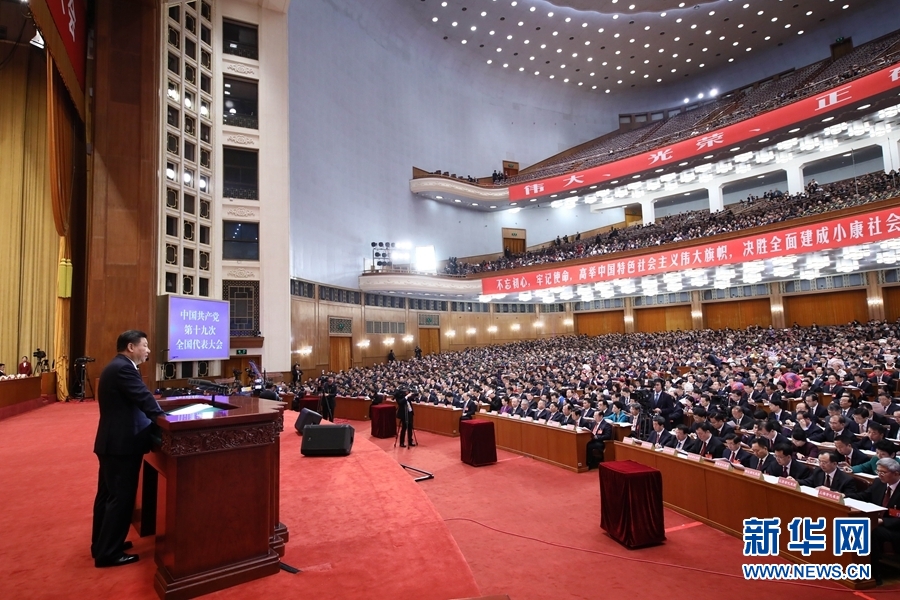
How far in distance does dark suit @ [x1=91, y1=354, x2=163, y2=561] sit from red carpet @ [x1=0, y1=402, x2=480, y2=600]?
0.59 ft

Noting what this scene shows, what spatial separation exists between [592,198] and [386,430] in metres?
19.7

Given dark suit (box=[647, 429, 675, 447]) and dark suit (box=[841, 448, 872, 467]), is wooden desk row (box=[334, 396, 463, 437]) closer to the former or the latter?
dark suit (box=[647, 429, 675, 447])

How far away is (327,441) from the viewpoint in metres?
5.56

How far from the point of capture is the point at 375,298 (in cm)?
2222

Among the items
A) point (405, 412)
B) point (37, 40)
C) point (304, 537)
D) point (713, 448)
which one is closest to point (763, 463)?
point (713, 448)

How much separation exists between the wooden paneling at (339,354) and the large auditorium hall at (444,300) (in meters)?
0.13

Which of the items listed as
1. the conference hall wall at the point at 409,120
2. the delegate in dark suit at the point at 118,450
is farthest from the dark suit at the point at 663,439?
the conference hall wall at the point at 409,120

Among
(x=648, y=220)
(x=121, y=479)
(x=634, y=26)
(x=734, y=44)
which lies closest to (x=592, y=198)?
(x=648, y=220)

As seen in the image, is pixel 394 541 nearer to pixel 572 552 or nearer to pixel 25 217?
pixel 572 552

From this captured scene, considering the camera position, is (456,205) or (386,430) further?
(456,205)

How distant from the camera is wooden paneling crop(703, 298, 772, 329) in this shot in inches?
862

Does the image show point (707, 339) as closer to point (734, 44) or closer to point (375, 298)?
point (375, 298)

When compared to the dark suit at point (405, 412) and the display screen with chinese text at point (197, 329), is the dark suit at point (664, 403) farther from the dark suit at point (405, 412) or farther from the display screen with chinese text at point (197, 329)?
the display screen with chinese text at point (197, 329)

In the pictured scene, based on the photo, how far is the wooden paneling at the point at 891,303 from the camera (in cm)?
1811
